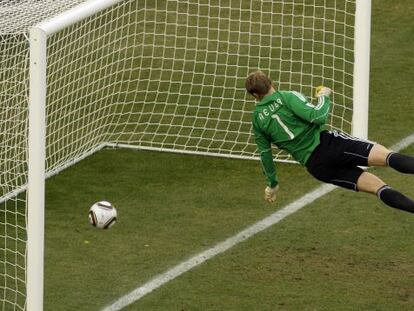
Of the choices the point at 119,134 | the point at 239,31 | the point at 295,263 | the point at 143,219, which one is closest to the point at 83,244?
the point at 143,219

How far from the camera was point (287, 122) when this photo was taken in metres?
11.9

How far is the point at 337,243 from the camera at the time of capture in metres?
12.7

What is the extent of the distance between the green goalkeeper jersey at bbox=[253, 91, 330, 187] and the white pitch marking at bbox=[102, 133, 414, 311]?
879 millimetres

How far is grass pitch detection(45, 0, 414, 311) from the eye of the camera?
38.0 ft

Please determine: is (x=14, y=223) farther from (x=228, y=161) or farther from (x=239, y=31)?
(x=239, y=31)

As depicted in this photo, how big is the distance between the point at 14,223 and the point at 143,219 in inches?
46.9

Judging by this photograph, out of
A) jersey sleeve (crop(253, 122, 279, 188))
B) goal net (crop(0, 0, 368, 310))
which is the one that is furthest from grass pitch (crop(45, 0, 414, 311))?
jersey sleeve (crop(253, 122, 279, 188))

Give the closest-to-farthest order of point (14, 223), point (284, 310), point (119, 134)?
1. point (284, 310)
2. point (14, 223)
3. point (119, 134)

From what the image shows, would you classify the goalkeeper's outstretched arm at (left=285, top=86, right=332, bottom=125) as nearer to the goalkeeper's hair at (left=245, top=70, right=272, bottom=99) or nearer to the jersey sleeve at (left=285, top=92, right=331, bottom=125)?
the jersey sleeve at (left=285, top=92, right=331, bottom=125)

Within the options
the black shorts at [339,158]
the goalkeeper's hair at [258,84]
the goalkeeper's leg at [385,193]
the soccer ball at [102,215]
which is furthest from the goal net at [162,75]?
the goalkeeper's leg at [385,193]

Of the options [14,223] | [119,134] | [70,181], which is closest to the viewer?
[14,223]

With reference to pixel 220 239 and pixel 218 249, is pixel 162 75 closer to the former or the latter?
pixel 220 239

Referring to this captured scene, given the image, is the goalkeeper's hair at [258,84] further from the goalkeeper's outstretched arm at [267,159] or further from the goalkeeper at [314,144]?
the goalkeeper's outstretched arm at [267,159]

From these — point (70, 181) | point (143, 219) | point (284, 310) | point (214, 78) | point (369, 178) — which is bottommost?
point (284, 310)
